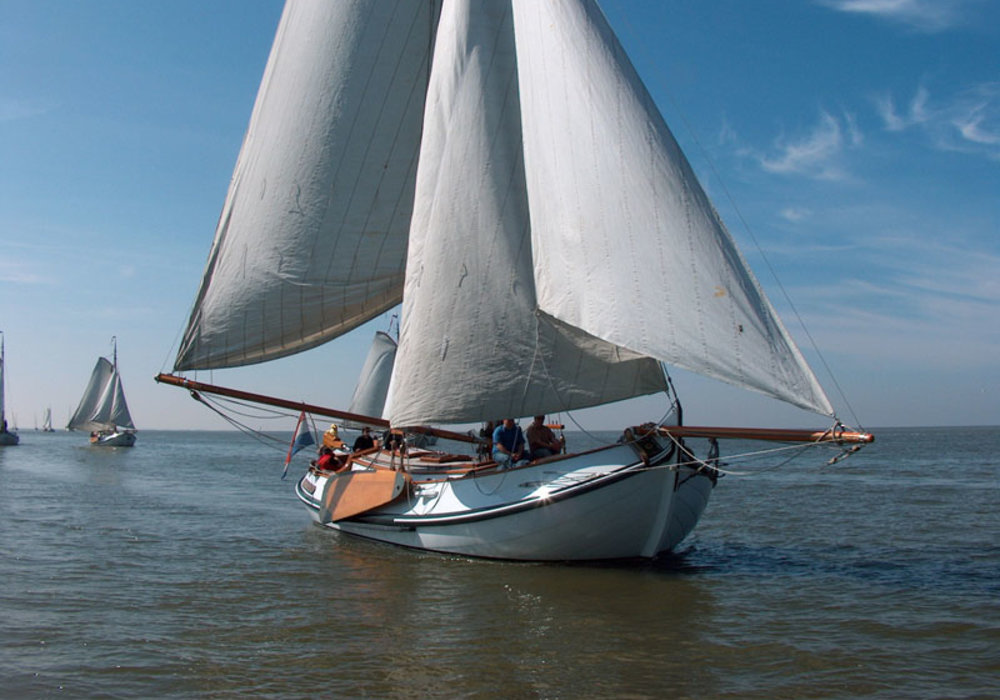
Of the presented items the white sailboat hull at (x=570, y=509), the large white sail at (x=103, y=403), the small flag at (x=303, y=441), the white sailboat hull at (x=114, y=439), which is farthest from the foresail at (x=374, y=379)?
the large white sail at (x=103, y=403)

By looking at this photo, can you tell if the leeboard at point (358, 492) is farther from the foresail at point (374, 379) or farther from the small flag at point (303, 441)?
the foresail at point (374, 379)

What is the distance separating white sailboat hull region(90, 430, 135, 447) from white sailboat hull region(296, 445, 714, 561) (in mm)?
65890

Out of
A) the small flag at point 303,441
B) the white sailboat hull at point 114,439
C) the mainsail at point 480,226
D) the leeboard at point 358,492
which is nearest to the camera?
the mainsail at point 480,226

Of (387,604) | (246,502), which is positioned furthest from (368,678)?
(246,502)

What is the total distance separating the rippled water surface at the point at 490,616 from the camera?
787 centimetres

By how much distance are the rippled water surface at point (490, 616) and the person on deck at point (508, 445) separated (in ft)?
5.55

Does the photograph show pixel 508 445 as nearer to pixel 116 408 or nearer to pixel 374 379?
pixel 374 379

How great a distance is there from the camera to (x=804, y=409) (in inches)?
401

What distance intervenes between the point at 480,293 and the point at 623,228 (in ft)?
8.79

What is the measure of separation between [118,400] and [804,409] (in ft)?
244

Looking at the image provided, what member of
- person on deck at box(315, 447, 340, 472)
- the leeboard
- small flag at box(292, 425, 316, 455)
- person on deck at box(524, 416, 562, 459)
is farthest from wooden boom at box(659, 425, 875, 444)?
small flag at box(292, 425, 316, 455)

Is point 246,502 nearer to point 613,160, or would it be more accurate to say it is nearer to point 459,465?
point 459,465

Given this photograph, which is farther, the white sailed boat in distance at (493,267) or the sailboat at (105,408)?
the sailboat at (105,408)

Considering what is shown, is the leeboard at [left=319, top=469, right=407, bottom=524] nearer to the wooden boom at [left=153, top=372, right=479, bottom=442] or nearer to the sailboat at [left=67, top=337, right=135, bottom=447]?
the wooden boom at [left=153, top=372, right=479, bottom=442]
